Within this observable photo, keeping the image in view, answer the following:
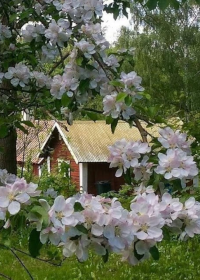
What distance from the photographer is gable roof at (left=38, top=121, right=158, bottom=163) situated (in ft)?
44.1

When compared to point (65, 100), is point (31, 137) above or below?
above

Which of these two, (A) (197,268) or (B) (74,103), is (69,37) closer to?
(B) (74,103)

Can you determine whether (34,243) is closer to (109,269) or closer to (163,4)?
Answer: (163,4)

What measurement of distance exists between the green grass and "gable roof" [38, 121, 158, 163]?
8.22 meters

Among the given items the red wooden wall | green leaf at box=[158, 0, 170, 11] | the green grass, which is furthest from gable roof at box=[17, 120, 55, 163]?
the red wooden wall

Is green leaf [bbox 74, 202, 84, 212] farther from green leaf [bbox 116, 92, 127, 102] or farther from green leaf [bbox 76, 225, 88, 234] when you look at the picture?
green leaf [bbox 116, 92, 127, 102]

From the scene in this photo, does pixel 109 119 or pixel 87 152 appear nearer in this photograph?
pixel 109 119

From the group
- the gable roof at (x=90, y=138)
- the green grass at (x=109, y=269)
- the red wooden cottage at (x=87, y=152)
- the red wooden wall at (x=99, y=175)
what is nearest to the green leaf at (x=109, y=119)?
the green grass at (x=109, y=269)

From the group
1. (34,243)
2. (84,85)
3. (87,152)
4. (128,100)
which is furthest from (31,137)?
(87,152)

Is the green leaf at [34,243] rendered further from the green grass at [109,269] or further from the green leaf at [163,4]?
the green grass at [109,269]

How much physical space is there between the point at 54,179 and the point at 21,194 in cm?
788

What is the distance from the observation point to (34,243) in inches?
42.0

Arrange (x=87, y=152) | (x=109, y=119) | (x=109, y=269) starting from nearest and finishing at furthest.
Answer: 1. (x=109, y=119)
2. (x=109, y=269)
3. (x=87, y=152)

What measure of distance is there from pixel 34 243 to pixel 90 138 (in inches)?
525
